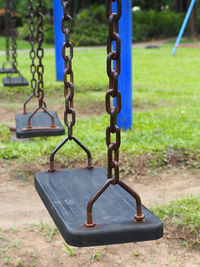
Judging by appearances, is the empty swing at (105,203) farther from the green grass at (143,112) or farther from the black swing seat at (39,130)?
the green grass at (143,112)

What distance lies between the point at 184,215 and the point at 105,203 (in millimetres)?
1135

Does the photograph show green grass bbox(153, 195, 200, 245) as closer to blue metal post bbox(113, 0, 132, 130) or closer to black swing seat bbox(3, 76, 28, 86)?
blue metal post bbox(113, 0, 132, 130)

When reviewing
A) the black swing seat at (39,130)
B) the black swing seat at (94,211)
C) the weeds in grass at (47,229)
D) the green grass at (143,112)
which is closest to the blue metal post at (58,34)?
the green grass at (143,112)

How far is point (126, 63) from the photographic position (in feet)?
15.0

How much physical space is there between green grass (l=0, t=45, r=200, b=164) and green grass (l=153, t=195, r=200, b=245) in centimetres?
94

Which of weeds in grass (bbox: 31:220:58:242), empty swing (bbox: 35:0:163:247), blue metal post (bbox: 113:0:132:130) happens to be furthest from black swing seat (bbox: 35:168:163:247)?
blue metal post (bbox: 113:0:132:130)

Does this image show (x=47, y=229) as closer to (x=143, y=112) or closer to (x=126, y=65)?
(x=126, y=65)

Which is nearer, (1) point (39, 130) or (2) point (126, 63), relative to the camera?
(1) point (39, 130)

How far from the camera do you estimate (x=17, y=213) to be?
9.98 feet

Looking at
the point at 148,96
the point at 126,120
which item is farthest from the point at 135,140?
the point at 148,96

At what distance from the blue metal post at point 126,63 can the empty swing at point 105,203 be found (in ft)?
8.74

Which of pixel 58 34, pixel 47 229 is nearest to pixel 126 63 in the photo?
pixel 47 229

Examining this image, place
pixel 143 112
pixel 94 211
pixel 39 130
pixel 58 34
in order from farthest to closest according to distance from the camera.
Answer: pixel 58 34 < pixel 143 112 < pixel 39 130 < pixel 94 211

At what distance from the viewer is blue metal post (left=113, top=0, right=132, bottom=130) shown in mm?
4422
